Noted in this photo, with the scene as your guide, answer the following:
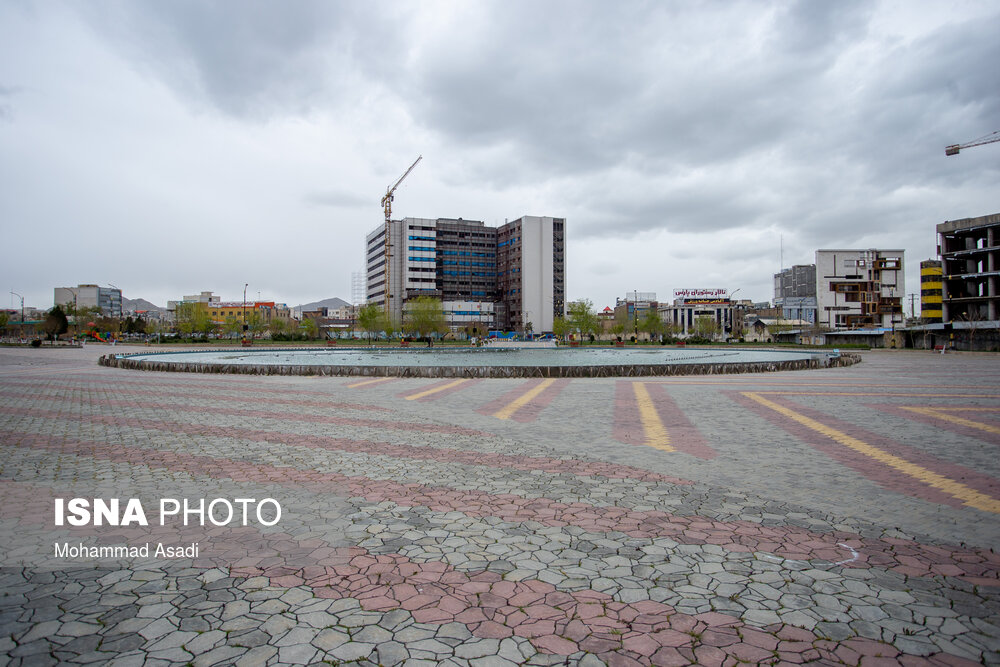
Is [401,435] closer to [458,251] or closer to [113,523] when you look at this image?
[113,523]

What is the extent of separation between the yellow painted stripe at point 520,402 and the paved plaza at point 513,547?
76.3 inches

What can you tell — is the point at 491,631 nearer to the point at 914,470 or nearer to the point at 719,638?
the point at 719,638

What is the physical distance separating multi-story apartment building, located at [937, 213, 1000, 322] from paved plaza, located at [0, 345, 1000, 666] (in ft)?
265

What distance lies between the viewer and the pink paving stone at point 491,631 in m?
3.39

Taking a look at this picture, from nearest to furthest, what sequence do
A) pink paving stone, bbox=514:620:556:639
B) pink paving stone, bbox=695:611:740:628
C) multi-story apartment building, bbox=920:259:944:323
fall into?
1. pink paving stone, bbox=514:620:556:639
2. pink paving stone, bbox=695:611:740:628
3. multi-story apartment building, bbox=920:259:944:323

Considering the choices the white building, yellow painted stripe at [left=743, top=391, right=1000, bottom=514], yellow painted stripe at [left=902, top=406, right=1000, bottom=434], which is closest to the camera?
yellow painted stripe at [left=743, top=391, right=1000, bottom=514]

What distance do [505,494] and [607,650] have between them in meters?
3.16

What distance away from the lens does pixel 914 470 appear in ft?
24.4

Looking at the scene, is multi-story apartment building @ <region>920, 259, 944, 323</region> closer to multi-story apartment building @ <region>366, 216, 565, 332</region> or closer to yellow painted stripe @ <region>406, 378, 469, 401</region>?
multi-story apartment building @ <region>366, 216, 565, 332</region>

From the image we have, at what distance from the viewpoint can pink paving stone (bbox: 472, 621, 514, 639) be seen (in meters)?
3.39

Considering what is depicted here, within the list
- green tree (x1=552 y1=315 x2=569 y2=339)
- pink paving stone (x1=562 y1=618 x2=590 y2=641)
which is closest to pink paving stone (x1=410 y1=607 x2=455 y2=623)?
pink paving stone (x1=562 y1=618 x2=590 y2=641)

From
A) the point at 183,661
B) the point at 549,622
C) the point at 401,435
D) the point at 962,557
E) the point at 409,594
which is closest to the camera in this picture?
→ the point at 183,661

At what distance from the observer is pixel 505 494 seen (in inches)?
250

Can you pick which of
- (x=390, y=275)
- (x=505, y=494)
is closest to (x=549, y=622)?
(x=505, y=494)
